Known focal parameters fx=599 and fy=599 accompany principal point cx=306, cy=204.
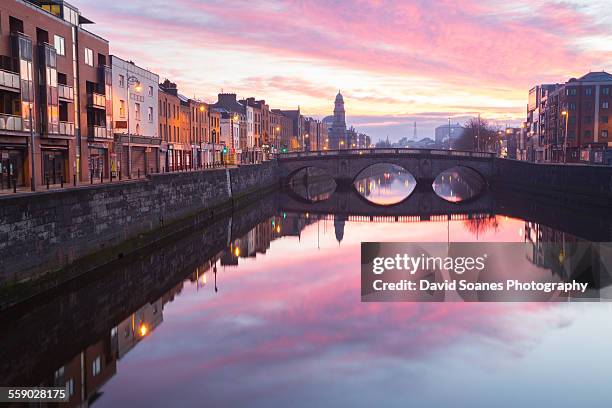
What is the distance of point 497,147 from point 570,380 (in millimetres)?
144295

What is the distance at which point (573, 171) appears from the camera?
208ft

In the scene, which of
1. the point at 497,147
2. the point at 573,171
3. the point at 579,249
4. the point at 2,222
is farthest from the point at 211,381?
the point at 497,147

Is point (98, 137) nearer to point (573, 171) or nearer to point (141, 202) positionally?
point (141, 202)

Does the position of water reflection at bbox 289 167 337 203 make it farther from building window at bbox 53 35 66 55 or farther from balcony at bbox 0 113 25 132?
balcony at bbox 0 113 25 132

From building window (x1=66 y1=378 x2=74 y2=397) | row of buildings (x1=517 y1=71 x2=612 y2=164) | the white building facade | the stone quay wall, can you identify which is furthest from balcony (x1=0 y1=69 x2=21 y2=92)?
row of buildings (x1=517 y1=71 x2=612 y2=164)

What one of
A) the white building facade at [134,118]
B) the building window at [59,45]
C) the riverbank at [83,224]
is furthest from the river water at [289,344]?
the white building facade at [134,118]

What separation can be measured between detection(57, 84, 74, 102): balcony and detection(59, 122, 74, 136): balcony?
171cm

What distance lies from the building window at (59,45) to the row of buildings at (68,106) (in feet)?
0.22

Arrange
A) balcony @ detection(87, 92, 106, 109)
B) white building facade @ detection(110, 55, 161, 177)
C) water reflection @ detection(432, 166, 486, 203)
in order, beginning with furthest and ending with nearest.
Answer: water reflection @ detection(432, 166, 486, 203), white building facade @ detection(110, 55, 161, 177), balcony @ detection(87, 92, 106, 109)

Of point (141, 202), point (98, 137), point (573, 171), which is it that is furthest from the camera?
point (573, 171)

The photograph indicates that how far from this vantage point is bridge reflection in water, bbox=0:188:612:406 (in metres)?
17.5

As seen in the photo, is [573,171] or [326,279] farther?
[573,171]

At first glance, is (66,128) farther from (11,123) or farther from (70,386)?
(70,386)

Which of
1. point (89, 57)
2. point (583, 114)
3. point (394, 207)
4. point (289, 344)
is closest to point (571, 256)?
point (289, 344)
